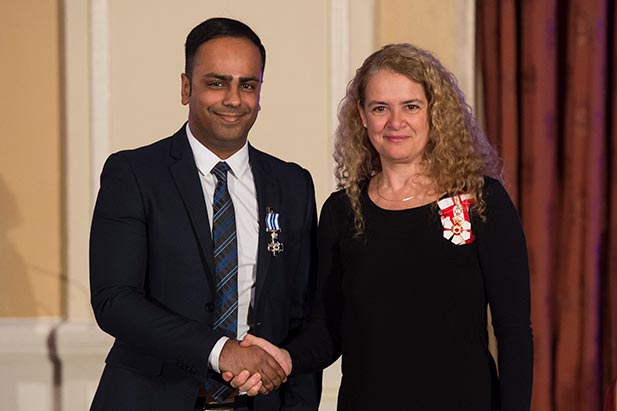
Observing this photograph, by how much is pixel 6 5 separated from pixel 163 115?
2.74 ft

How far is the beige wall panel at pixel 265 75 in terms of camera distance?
146 inches

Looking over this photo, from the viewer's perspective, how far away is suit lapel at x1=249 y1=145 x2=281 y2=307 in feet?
7.36

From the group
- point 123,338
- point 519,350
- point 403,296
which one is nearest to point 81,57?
point 123,338

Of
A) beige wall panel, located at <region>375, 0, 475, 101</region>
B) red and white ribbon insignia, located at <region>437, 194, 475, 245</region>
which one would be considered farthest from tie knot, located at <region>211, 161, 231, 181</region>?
beige wall panel, located at <region>375, 0, 475, 101</region>

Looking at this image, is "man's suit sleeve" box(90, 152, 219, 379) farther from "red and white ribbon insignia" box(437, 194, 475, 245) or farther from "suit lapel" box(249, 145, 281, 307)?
"red and white ribbon insignia" box(437, 194, 475, 245)

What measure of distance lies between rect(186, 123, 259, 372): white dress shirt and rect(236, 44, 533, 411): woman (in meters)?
0.13

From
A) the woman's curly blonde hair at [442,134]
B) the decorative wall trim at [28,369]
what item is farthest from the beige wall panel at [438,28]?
the decorative wall trim at [28,369]

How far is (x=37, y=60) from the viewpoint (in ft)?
12.3

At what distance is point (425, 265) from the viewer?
2182 millimetres

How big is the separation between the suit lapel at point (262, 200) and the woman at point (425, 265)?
163 millimetres

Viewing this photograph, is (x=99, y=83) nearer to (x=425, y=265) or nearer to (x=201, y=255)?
(x=201, y=255)

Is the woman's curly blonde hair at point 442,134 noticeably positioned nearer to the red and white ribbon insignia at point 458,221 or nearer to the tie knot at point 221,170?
the red and white ribbon insignia at point 458,221

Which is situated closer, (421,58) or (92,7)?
(421,58)

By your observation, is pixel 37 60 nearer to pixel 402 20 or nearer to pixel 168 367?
pixel 402 20
